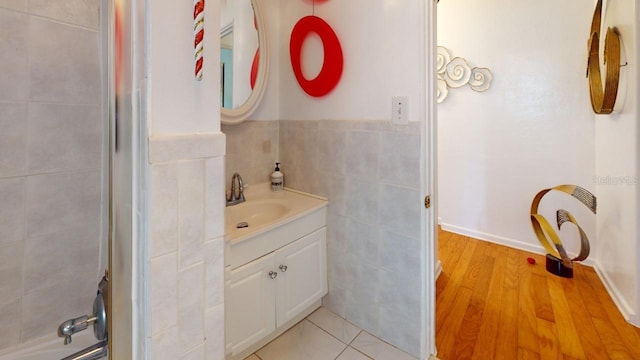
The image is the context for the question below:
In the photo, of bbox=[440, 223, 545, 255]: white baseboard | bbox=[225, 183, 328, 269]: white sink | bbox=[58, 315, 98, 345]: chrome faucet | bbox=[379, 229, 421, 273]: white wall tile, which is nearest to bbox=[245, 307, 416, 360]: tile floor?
bbox=[379, 229, 421, 273]: white wall tile

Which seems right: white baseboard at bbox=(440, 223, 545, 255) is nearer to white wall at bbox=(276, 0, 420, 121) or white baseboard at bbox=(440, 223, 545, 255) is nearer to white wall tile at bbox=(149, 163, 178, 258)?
white wall at bbox=(276, 0, 420, 121)

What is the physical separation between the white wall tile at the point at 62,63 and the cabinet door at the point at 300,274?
1.05 metres

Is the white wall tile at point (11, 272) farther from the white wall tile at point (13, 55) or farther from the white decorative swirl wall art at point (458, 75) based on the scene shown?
the white decorative swirl wall art at point (458, 75)

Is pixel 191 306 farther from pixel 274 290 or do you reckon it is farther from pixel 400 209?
pixel 400 209

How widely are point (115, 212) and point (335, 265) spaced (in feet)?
4.12

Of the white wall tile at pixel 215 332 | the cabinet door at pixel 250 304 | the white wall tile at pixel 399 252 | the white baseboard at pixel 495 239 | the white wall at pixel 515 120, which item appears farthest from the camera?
the white baseboard at pixel 495 239

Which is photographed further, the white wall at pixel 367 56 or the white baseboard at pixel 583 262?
the white baseboard at pixel 583 262

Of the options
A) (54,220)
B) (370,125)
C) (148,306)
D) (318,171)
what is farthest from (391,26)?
(54,220)

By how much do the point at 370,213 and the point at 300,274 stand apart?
1.65 feet

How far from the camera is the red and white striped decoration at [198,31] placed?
0.54m

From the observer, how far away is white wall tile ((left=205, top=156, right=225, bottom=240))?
1.99ft

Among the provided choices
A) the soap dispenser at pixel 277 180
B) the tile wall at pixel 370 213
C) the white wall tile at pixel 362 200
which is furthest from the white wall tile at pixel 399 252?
the soap dispenser at pixel 277 180

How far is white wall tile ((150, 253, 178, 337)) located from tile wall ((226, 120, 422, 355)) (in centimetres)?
103

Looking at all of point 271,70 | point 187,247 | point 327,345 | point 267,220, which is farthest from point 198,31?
point 327,345
